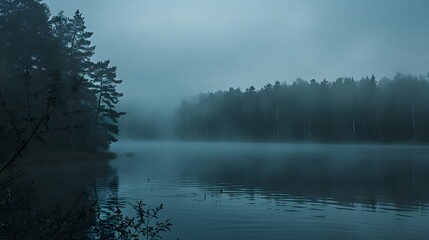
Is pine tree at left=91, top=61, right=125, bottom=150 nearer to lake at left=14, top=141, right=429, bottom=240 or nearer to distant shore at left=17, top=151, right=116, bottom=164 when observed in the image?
distant shore at left=17, top=151, right=116, bottom=164

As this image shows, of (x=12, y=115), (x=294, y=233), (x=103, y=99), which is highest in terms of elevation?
(x=103, y=99)

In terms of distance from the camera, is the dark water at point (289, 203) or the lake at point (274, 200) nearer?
the dark water at point (289, 203)

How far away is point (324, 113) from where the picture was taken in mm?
120375

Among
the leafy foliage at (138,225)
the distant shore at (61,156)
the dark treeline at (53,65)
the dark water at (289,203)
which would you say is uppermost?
the dark treeline at (53,65)

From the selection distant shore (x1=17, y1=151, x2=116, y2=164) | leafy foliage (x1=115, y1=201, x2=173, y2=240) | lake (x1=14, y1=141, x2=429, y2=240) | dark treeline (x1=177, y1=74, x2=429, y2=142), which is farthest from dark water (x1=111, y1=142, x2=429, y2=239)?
dark treeline (x1=177, y1=74, x2=429, y2=142)

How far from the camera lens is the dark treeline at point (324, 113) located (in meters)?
104

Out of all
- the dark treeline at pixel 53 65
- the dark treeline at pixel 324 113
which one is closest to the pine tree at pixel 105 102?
the dark treeline at pixel 53 65

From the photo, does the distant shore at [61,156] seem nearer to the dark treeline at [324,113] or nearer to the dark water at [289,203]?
the dark water at [289,203]

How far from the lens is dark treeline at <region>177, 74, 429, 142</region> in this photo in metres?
104

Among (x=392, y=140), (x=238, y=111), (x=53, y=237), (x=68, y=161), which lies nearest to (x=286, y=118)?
(x=238, y=111)

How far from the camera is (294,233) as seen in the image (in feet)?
43.8

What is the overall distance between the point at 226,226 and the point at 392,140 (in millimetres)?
96685

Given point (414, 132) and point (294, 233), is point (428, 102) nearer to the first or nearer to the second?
point (414, 132)

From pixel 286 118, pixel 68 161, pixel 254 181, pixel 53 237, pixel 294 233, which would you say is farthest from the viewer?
pixel 286 118
